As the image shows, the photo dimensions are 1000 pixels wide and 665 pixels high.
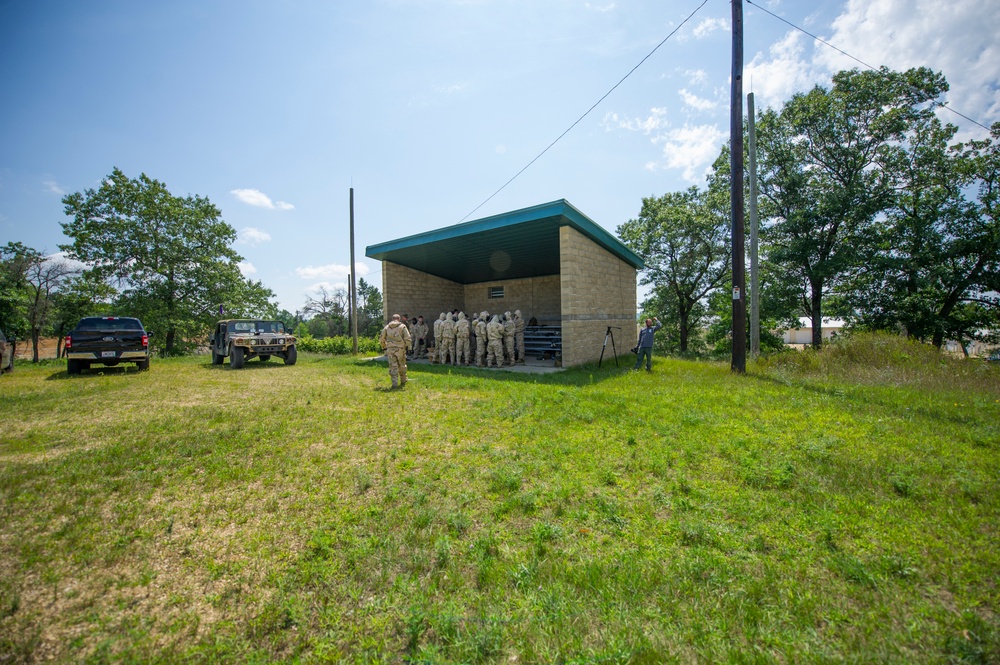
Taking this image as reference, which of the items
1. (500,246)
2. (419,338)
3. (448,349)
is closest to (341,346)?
(419,338)

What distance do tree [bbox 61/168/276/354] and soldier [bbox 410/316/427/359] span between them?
13816 millimetres

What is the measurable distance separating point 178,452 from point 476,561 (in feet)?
14.9

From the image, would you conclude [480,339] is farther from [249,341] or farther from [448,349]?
[249,341]

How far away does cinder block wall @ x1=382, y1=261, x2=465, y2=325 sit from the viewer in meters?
17.9

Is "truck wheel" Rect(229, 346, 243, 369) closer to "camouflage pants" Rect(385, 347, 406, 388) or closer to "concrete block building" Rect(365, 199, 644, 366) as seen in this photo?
"concrete block building" Rect(365, 199, 644, 366)

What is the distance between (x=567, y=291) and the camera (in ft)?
39.6

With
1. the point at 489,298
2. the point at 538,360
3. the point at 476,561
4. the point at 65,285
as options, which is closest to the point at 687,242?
the point at 489,298

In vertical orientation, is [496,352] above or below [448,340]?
below

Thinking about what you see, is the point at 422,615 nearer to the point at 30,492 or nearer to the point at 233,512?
the point at 233,512

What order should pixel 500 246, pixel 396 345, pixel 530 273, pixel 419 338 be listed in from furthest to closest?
pixel 530 273 < pixel 419 338 < pixel 500 246 < pixel 396 345

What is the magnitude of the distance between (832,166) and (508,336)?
2015cm

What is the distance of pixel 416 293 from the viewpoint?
1955 cm

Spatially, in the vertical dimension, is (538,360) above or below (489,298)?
below

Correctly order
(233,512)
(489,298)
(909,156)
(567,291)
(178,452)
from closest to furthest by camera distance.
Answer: (233,512) < (178,452) < (567,291) < (909,156) < (489,298)
